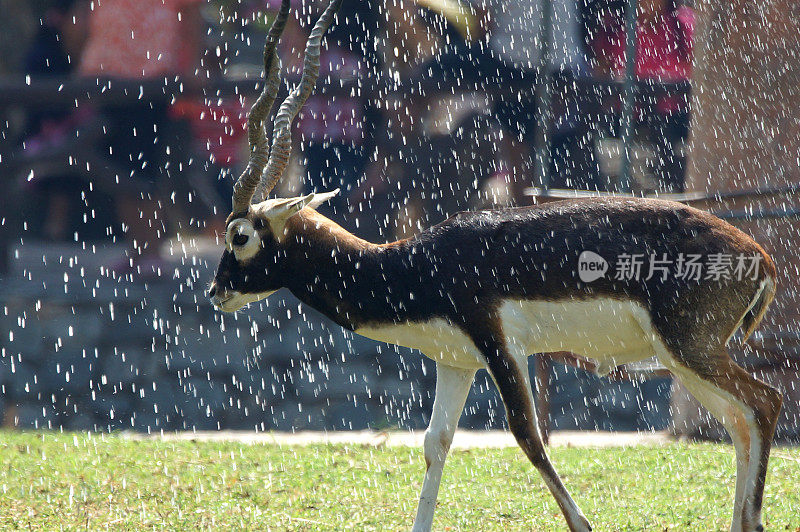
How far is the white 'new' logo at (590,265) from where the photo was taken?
176 inches

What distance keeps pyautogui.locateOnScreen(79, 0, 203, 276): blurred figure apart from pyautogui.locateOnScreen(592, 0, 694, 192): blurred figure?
400 centimetres

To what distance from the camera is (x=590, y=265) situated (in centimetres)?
446

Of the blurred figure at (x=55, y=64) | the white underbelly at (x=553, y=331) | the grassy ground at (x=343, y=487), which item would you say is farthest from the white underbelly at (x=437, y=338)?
the blurred figure at (x=55, y=64)

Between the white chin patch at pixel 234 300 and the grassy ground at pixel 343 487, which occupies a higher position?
the white chin patch at pixel 234 300

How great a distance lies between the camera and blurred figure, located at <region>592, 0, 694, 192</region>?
421 inches

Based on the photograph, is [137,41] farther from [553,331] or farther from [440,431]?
[553,331]

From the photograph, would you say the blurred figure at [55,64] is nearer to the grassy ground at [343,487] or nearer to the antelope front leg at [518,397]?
the grassy ground at [343,487]

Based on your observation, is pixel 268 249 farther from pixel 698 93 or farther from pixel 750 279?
pixel 698 93

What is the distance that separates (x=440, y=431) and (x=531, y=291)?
0.78 m

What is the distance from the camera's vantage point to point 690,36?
10.8 metres

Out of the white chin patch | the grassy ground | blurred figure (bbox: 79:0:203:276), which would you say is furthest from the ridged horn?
blurred figure (bbox: 79:0:203:276)

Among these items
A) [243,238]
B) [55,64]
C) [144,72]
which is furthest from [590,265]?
[55,64]

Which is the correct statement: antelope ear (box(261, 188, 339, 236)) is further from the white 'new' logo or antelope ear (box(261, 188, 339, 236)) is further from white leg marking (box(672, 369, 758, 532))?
white leg marking (box(672, 369, 758, 532))

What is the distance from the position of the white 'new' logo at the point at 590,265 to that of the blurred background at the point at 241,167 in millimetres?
5135
